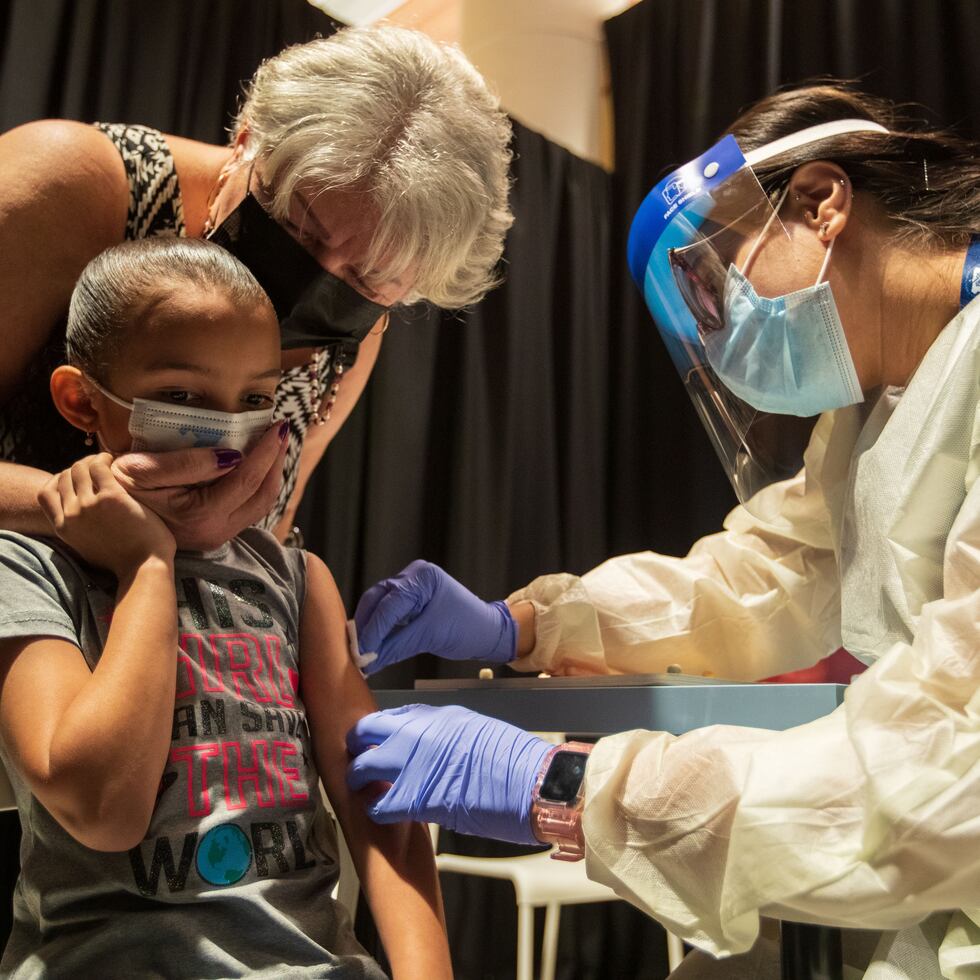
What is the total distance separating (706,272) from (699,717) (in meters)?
0.61

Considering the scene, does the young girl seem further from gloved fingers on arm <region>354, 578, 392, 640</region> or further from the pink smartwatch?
gloved fingers on arm <region>354, 578, 392, 640</region>

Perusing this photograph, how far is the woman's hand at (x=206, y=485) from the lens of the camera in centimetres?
104

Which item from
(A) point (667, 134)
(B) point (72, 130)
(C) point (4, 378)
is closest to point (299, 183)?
(B) point (72, 130)

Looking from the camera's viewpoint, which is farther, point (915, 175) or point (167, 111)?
point (167, 111)

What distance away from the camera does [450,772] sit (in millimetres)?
1119

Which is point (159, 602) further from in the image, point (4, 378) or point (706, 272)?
point (706, 272)

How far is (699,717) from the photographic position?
1208 mm

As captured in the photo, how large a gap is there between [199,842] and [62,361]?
644 millimetres

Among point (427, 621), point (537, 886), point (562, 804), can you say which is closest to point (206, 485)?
point (562, 804)

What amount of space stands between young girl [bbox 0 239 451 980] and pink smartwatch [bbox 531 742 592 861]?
0.49 ft

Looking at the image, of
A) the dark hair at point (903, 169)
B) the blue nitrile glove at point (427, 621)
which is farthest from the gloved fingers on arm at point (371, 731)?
the dark hair at point (903, 169)

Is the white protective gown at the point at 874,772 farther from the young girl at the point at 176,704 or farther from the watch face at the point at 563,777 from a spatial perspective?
the young girl at the point at 176,704

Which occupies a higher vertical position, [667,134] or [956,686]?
[667,134]

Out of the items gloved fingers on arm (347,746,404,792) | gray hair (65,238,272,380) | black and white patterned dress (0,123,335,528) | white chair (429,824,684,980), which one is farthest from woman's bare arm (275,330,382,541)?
white chair (429,824,684,980)
